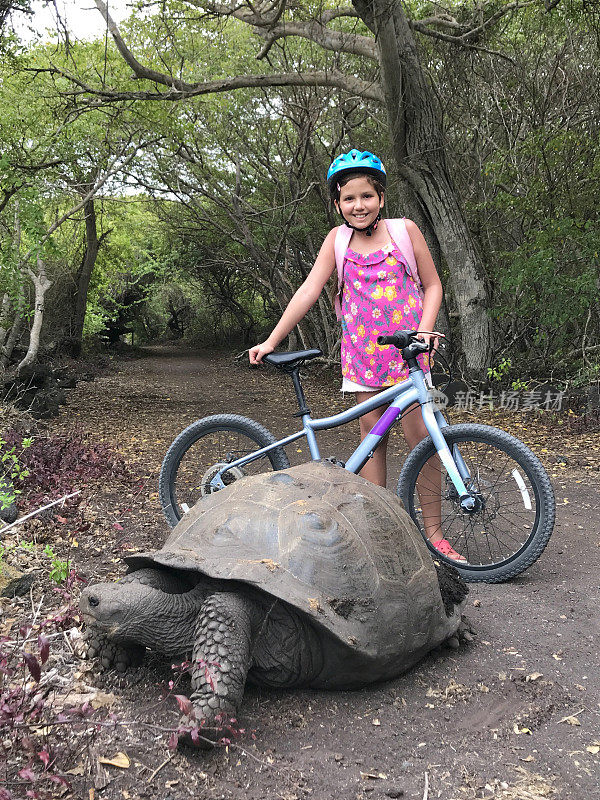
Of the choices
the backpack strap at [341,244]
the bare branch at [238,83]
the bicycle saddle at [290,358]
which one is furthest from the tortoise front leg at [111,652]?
the bare branch at [238,83]

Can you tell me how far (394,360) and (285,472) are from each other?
1.24 metres

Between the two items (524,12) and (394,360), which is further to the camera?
(524,12)

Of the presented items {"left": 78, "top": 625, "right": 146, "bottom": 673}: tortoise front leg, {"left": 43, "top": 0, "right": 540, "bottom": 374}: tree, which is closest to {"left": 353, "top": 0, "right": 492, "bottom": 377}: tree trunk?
{"left": 43, "top": 0, "right": 540, "bottom": 374}: tree

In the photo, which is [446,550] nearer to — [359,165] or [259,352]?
[259,352]

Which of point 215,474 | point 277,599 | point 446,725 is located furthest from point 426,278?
point 446,725

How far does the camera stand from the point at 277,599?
235 cm

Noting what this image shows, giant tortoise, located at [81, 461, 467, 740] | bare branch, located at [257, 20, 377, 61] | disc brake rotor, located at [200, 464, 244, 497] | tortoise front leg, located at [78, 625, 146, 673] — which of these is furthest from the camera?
bare branch, located at [257, 20, 377, 61]

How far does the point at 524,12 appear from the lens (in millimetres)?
10375

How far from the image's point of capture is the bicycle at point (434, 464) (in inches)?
137

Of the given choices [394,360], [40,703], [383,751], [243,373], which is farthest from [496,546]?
[243,373]

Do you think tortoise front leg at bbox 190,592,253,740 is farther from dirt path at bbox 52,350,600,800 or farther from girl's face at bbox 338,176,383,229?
girl's face at bbox 338,176,383,229

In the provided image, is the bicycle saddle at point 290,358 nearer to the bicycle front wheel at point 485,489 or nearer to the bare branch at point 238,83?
the bicycle front wheel at point 485,489

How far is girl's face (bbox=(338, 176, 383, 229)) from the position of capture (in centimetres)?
362

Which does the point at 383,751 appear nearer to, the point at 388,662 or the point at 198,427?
the point at 388,662
